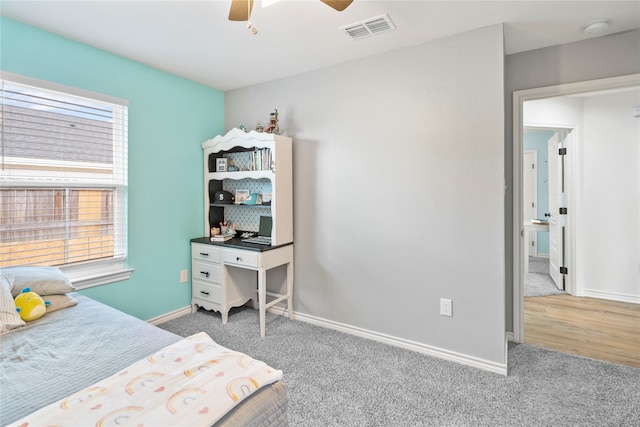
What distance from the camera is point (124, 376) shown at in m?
1.11

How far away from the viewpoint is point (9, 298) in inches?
64.2

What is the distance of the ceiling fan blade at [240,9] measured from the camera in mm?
1496

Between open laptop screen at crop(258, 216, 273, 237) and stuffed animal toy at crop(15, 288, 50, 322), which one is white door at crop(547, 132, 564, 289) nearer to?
open laptop screen at crop(258, 216, 273, 237)

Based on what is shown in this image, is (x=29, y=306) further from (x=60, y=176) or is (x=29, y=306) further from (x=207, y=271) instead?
(x=207, y=271)

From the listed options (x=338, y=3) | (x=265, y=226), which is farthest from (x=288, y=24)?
(x=265, y=226)

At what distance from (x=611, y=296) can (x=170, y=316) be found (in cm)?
477

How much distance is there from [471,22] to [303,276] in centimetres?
241

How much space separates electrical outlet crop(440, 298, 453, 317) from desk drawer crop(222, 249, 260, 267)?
151 centimetres

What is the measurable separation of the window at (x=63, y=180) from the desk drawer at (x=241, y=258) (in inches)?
32.9

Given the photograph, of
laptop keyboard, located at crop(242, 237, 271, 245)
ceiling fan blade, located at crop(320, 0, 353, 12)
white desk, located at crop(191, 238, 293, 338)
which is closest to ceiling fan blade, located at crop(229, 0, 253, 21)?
ceiling fan blade, located at crop(320, 0, 353, 12)

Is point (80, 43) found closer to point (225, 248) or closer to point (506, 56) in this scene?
point (225, 248)

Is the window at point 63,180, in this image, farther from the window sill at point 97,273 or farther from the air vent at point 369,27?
the air vent at point 369,27

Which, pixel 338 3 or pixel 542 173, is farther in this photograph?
pixel 542 173

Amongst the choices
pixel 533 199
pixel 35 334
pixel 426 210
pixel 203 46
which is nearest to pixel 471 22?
pixel 426 210
